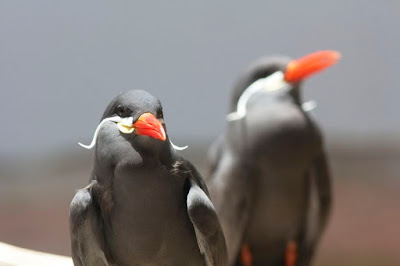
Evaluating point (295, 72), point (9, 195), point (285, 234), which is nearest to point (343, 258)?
A: point (285, 234)

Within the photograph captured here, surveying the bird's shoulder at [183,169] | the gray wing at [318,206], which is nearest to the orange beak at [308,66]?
the gray wing at [318,206]

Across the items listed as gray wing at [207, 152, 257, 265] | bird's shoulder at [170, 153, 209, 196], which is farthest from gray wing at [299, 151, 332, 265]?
bird's shoulder at [170, 153, 209, 196]

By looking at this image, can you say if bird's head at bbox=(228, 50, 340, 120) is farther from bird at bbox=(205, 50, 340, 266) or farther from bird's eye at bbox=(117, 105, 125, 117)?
bird's eye at bbox=(117, 105, 125, 117)

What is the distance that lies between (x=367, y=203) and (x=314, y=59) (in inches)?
49.6

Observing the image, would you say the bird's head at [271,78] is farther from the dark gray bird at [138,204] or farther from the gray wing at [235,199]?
the dark gray bird at [138,204]

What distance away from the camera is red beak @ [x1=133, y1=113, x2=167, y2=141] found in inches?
31.9

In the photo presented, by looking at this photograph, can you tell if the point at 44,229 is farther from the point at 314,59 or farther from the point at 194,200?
the point at 194,200

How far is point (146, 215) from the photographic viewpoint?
848 mm

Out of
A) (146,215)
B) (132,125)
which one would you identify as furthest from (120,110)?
(146,215)

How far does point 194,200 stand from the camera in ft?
2.77

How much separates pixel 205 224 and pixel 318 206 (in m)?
0.73

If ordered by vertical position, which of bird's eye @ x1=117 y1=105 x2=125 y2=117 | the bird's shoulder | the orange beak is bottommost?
the bird's shoulder

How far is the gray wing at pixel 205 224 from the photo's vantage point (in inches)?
33.3

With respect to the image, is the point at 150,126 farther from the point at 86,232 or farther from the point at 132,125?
the point at 86,232
